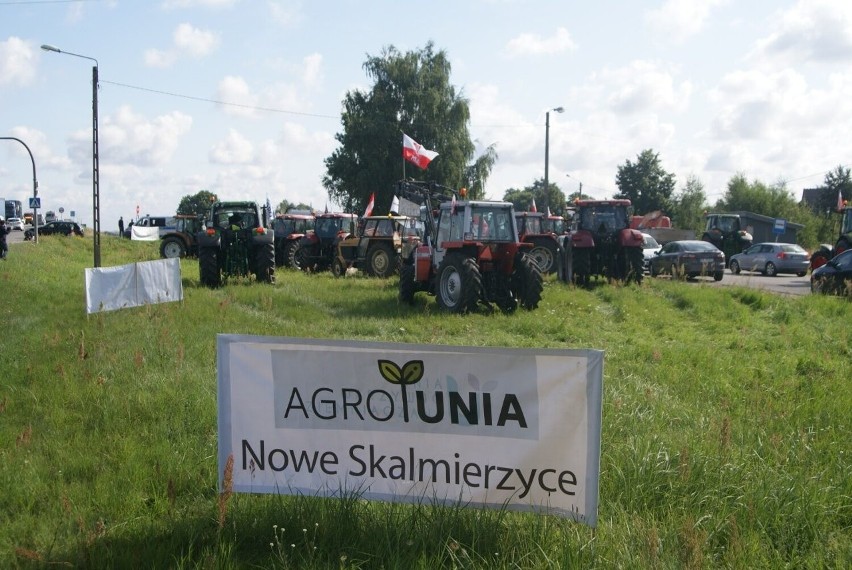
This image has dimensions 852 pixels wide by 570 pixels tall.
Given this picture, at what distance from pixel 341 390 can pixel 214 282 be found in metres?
15.9

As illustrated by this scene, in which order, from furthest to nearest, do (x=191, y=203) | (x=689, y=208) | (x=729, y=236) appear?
1. (x=191, y=203)
2. (x=689, y=208)
3. (x=729, y=236)

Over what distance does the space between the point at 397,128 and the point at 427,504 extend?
45389mm

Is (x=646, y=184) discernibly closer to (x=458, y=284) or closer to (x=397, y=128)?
(x=397, y=128)

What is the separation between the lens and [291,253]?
27750 millimetres

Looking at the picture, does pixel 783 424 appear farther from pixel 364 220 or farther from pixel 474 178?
pixel 474 178

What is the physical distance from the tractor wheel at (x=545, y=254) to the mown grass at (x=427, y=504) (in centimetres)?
1117

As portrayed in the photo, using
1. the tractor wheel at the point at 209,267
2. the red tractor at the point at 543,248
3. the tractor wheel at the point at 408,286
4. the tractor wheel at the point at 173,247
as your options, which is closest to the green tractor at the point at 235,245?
the tractor wheel at the point at 209,267

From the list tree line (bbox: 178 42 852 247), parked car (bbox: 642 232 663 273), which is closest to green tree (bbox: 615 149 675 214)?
tree line (bbox: 178 42 852 247)

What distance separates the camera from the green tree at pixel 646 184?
7419 centimetres

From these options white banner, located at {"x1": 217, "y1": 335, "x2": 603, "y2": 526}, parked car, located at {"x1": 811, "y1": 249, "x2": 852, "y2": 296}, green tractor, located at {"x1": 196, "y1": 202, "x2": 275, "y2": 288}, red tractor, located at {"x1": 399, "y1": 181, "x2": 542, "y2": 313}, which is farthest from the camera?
green tractor, located at {"x1": 196, "y1": 202, "x2": 275, "y2": 288}

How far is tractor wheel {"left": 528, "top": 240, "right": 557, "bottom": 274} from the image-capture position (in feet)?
76.8

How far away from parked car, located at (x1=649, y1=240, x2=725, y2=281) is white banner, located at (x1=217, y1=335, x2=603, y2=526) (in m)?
22.6

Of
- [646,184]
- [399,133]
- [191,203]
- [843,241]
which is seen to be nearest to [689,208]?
[646,184]

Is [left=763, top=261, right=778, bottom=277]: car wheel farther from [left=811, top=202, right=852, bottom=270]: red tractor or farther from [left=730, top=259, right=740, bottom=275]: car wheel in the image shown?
[left=811, top=202, right=852, bottom=270]: red tractor
